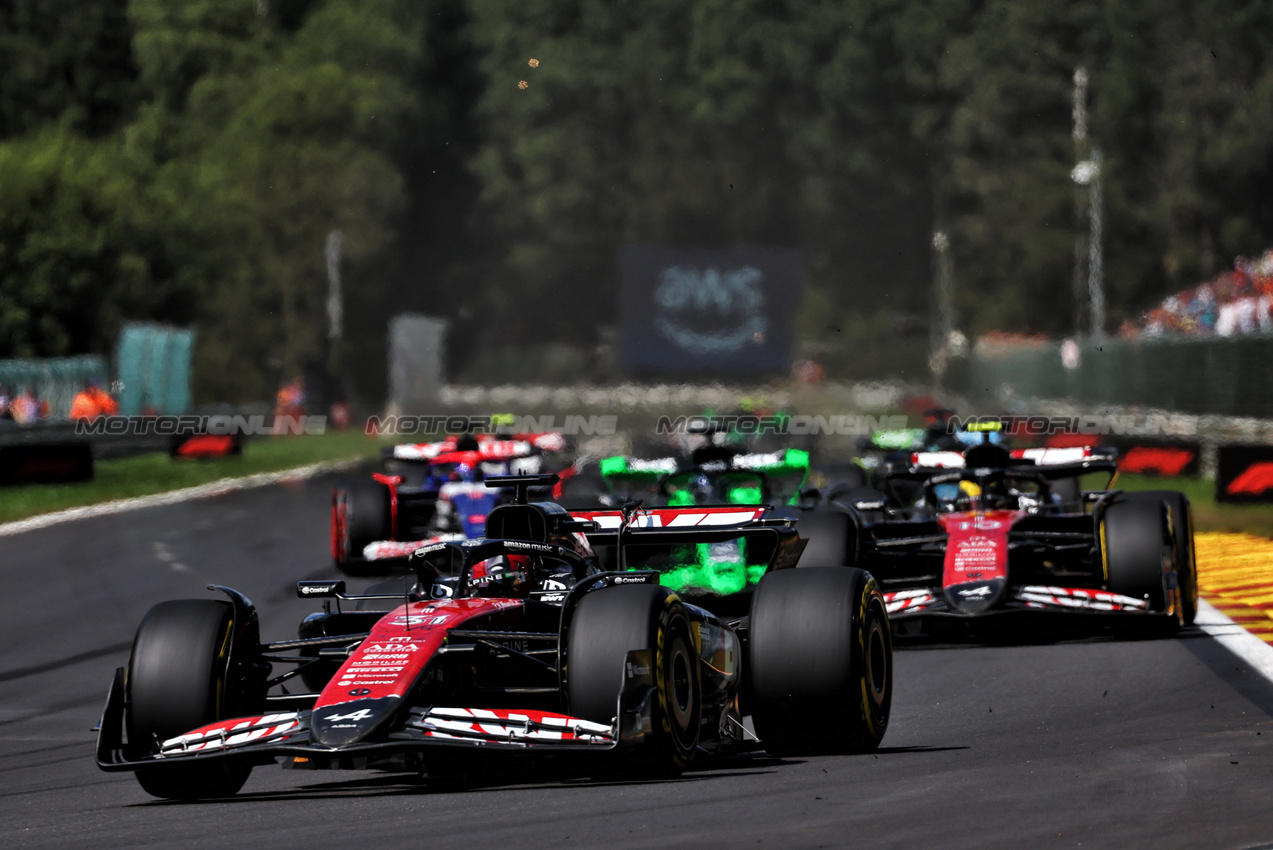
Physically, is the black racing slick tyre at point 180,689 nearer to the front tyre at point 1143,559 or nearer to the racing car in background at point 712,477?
the racing car in background at point 712,477

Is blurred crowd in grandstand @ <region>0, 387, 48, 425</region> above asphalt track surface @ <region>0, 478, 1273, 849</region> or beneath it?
above

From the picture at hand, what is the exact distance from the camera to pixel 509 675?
7.77 metres

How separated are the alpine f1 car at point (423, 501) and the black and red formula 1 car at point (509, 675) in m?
7.11

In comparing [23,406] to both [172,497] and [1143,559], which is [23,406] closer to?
[172,497]

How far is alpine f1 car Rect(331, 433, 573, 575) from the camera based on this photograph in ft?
53.0

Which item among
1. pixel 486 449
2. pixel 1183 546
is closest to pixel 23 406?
pixel 486 449

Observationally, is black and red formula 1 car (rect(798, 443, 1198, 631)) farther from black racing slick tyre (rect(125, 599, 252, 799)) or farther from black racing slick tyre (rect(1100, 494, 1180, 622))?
black racing slick tyre (rect(125, 599, 252, 799))

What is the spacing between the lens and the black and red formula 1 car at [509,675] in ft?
22.2

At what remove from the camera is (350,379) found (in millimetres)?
48125

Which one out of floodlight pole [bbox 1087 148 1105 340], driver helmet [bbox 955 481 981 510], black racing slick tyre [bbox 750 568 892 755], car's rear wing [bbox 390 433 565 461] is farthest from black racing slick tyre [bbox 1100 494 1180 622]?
floodlight pole [bbox 1087 148 1105 340]

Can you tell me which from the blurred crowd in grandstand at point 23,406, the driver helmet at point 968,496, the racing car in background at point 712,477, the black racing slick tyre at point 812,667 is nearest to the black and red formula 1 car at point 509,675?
the black racing slick tyre at point 812,667

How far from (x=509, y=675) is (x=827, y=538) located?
392 cm

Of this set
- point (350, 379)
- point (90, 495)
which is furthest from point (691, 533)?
point (350, 379)

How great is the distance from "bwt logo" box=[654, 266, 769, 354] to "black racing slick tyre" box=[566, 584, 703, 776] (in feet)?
92.3
